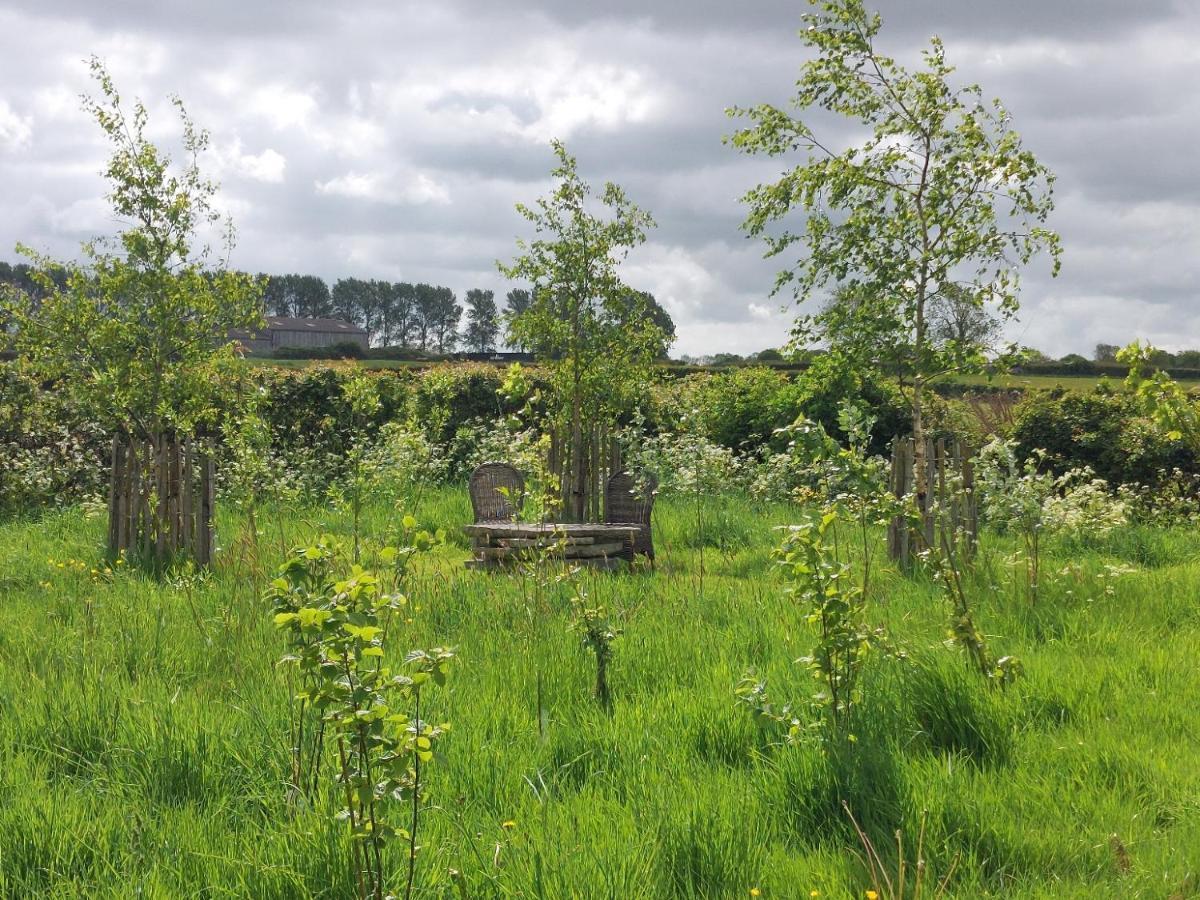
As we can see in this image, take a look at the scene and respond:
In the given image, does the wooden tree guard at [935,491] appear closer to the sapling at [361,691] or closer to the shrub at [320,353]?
the sapling at [361,691]

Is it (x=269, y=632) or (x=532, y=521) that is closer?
(x=269, y=632)

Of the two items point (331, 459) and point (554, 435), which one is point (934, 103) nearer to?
point (554, 435)

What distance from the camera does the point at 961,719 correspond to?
4070 millimetres

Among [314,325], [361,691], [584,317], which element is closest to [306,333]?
[314,325]

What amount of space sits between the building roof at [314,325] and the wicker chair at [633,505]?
314ft

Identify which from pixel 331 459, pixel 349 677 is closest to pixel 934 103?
pixel 349 677

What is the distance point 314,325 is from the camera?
110000mm

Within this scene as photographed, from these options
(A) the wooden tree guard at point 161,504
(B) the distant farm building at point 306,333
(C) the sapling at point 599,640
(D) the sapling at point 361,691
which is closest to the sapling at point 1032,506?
(C) the sapling at point 599,640

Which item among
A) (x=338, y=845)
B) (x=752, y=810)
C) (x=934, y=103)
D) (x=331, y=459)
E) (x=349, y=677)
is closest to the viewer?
(x=349, y=677)

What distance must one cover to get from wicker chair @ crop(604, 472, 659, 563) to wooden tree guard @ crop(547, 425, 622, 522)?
32 centimetres

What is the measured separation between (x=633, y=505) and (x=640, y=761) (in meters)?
6.74

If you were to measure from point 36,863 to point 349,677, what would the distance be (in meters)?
1.39

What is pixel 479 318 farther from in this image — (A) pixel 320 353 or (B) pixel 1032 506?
(B) pixel 1032 506

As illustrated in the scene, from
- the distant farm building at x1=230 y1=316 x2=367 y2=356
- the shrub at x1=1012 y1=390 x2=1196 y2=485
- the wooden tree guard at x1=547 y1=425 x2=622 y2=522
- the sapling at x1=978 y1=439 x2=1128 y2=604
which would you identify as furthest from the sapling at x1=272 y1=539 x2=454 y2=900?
the distant farm building at x1=230 y1=316 x2=367 y2=356
